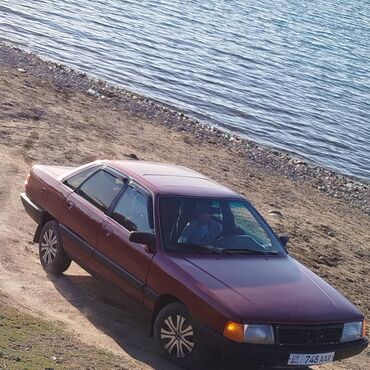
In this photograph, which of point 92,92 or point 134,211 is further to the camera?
point 92,92

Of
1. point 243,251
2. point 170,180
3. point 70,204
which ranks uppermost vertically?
point 170,180

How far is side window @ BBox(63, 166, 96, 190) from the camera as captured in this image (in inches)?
427

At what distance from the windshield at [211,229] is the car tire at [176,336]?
736 mm

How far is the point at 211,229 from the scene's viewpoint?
9703 mm

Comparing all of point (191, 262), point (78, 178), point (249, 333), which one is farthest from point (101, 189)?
point (249, 333)

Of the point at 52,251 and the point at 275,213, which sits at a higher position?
the point at 52,251

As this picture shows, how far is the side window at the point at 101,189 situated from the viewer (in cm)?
1030

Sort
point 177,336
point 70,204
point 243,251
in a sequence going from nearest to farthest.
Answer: point 177,336
point 243,251
point 70,204

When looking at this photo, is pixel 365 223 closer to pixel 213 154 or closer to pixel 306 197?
pixel 306 197

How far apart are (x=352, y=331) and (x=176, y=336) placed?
1.59 meters

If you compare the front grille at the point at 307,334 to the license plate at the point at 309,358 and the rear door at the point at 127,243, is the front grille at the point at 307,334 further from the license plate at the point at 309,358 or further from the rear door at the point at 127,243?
the rear door at the point at 127,243

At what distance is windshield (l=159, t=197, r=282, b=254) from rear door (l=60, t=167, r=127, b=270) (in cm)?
79

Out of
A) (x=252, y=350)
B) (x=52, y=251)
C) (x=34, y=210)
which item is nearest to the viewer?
(x=252, y=350)

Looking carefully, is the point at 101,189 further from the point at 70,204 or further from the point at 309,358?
A: the point at 309,358
